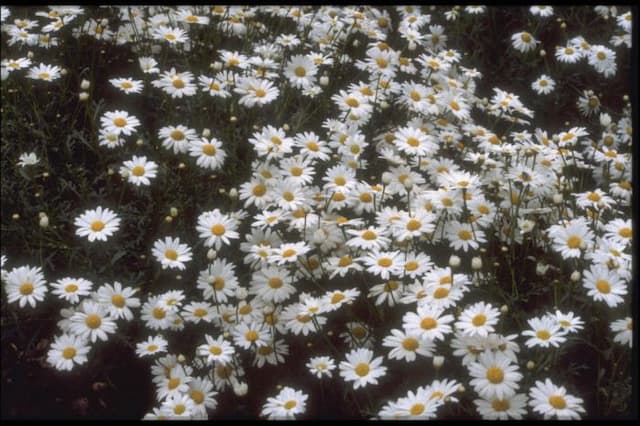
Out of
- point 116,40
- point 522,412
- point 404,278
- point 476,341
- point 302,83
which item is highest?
point 116,40

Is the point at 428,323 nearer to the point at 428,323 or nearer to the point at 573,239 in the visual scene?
the point at 428,323

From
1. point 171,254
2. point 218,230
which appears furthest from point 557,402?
point 171,254

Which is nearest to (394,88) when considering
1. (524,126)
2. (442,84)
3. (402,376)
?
(442,84)

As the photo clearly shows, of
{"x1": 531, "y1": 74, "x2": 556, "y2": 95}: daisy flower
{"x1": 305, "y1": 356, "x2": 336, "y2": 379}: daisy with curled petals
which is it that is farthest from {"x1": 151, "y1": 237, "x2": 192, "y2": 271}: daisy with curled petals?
{"x1": 531, "y1": 74, "x2": 556, "y2": 95}: daisy flower

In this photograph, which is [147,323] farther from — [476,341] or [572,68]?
[572,68]

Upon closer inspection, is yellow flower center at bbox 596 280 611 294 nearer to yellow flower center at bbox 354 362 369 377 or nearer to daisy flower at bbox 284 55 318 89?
yellow flower center at bbox 354 362 369 377

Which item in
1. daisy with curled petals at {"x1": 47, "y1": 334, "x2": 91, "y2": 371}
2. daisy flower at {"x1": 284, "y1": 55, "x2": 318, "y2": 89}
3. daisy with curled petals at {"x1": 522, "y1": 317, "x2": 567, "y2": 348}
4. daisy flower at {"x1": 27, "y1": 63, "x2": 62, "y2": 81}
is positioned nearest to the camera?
daisy with curled petals at {"x1": 522, "y1": 317, "x2": 567, "y2": 348}
